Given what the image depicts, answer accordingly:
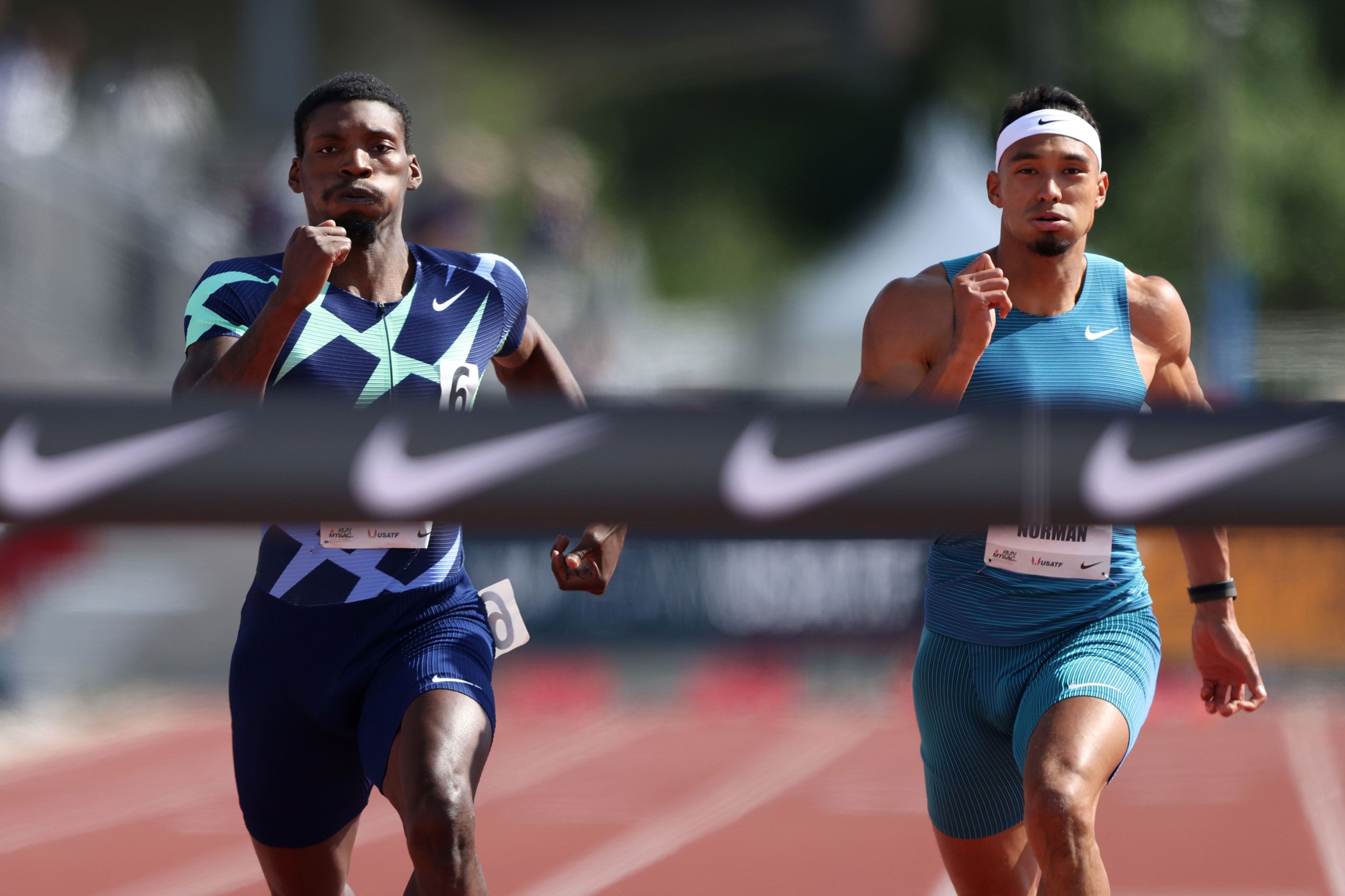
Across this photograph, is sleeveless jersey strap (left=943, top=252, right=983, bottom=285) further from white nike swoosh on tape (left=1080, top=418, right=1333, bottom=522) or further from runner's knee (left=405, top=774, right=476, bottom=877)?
white nike swoosh on tape (left=1080, top=418, right=1333, bottom=522)

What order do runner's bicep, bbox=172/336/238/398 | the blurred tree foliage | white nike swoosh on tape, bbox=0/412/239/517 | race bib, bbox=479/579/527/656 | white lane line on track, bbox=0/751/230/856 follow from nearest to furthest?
white nike swoosh on tape, bbox=0/412/239/517 → runner's bicep, bbox=172/336/238/398 → race bib, bbox=479/579/527/656 → white lane line on track, bbox=0/751/230/856 → the blurred tree foliage

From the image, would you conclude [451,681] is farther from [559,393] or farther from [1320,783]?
[1320,783]

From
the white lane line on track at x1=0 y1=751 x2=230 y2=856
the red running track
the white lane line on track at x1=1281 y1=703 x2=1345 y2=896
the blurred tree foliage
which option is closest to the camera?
the red running track

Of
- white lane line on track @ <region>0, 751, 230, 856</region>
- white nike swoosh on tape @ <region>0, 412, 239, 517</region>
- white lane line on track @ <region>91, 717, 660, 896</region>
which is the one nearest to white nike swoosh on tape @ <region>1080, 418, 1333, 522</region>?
white nike swoosh on tape @ <region>0, 412, 239, 517</region>

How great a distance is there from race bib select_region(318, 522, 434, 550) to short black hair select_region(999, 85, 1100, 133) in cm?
151

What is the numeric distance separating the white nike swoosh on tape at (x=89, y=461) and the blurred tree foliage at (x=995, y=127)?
2331 cm

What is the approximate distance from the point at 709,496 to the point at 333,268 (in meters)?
2.06

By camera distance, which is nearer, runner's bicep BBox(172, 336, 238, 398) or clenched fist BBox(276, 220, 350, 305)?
clenched fist BBox(276, 220, 350, 305)

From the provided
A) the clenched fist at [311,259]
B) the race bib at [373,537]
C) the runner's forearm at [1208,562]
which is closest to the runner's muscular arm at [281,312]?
the clenched fist at [311,259]

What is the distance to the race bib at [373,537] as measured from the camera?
10.3 feet

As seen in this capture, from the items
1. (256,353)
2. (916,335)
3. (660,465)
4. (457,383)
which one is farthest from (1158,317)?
(660,465)

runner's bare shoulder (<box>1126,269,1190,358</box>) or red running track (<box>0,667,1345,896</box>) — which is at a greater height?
runner's bare shoulder (<box>1126,269,1190,358</box>)

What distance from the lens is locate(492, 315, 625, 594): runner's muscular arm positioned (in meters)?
3.19

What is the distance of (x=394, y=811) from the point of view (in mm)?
8039
